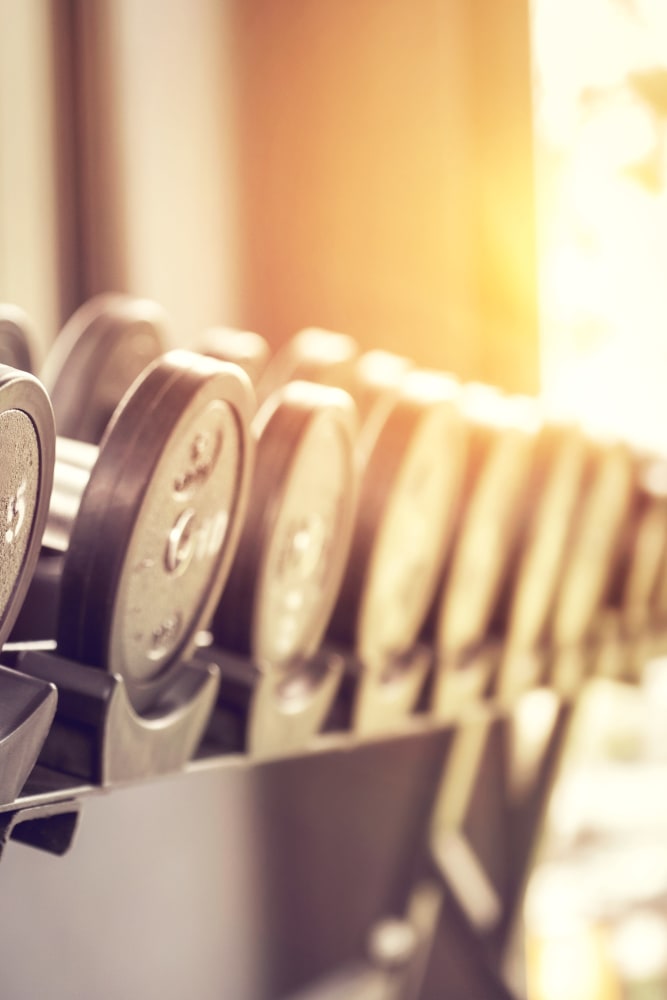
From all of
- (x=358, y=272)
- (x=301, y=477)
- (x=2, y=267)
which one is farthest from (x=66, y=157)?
(x=301, y=477)

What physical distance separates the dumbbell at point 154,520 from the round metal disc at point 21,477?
42 millimetres

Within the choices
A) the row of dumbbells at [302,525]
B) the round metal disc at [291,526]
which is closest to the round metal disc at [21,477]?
the row of dumbbells at [302,525]

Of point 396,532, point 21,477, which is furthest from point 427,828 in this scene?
point 21,477

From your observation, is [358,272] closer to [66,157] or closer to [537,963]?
[66,157]

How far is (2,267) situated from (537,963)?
1300 millimetres

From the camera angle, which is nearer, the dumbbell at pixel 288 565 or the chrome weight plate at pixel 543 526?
the dumbbell at pixel 288 565

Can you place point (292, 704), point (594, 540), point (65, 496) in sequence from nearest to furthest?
point (65, 496) → point (292, 704) → point (594, 540)

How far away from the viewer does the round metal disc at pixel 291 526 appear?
67cm

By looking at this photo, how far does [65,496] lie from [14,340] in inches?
10.2

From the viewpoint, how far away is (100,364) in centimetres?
92

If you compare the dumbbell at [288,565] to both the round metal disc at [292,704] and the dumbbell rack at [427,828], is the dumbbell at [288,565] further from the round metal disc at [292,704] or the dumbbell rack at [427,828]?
the dumbbell rack at [427,828]

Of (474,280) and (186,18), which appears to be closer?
(186,18)

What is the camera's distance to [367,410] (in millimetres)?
907

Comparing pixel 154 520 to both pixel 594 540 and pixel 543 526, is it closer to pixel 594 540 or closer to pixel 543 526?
pixel 543 526
